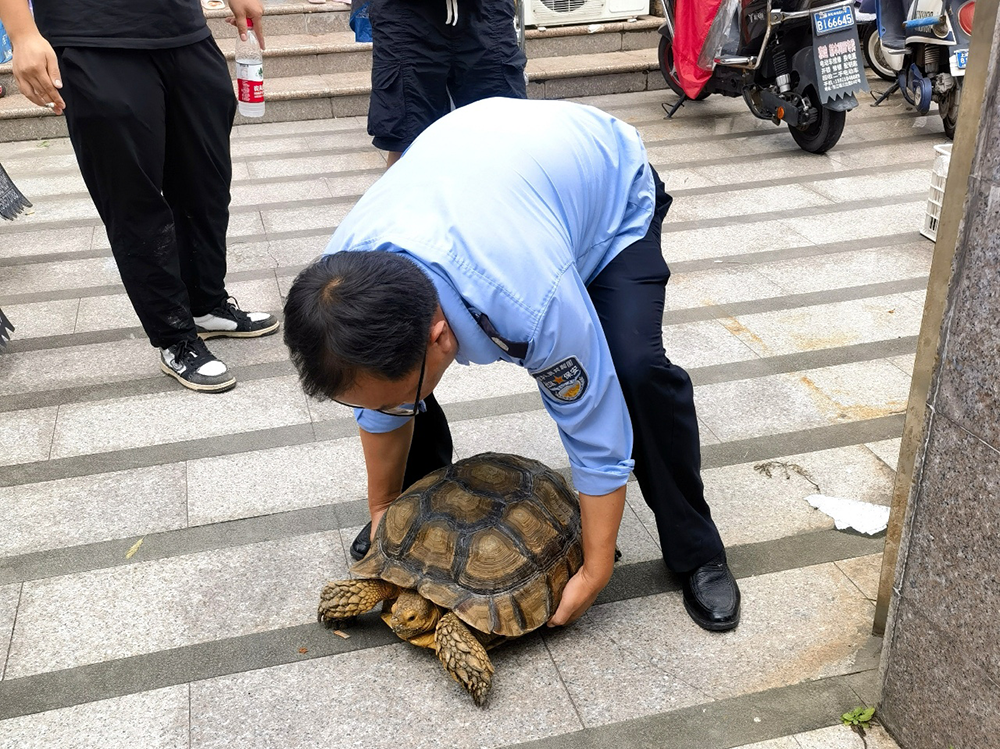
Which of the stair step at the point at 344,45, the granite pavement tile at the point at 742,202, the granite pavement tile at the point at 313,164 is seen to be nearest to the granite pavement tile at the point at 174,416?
the granite pavement tile at the point at 742,202

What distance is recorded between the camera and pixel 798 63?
639cm

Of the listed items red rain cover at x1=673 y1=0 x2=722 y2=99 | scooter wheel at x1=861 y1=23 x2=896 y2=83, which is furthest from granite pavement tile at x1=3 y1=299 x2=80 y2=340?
scooter wheel at x1=861 y1=23 x2=896 y2=83

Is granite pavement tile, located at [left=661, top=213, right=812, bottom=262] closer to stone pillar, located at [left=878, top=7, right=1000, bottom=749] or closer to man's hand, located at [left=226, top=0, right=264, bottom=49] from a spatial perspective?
man's hand, located at [left=226, top=0, right=264, bottom=49]

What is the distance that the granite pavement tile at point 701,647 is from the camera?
244 centimetres

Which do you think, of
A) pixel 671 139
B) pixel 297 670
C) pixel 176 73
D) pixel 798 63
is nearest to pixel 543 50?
pixel 671 139

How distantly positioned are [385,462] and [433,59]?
9.85ft

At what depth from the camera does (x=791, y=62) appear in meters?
6.53

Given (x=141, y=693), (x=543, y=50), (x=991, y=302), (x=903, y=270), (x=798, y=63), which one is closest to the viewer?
(x=991, y=302)

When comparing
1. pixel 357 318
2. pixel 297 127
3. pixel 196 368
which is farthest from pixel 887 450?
pixel 297 127

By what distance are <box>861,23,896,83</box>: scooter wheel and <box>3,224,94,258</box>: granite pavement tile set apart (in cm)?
622

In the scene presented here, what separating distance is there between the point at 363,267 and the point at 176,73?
7.48 feet

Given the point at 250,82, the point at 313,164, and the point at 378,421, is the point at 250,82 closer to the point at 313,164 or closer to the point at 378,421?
the point at 313,164

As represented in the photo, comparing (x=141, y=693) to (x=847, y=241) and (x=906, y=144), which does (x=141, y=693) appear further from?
(x=906, y=144)

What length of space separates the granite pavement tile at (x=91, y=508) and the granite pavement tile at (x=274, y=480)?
0.27 feet
